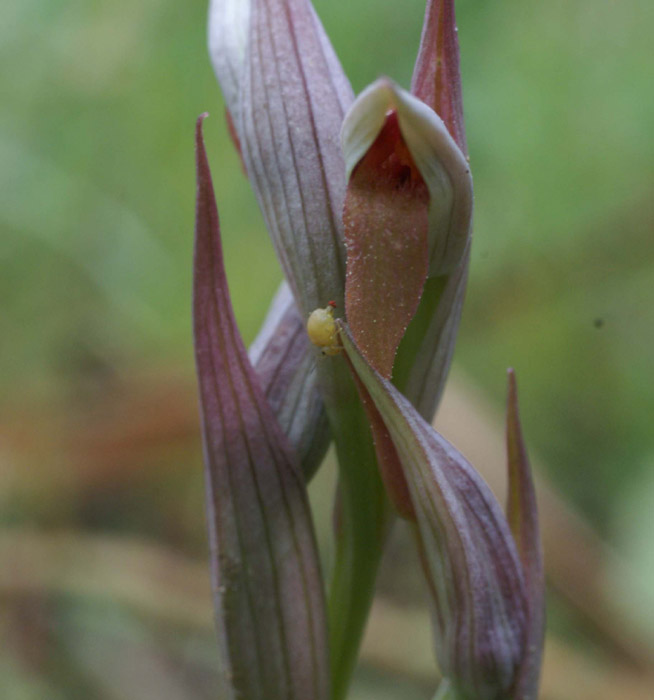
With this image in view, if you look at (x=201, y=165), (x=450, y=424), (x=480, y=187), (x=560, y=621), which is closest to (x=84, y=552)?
(x=450, y=424)

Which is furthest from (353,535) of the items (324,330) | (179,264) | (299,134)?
(179,264)

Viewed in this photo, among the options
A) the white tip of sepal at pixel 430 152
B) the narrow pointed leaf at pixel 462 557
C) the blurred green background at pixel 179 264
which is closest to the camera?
the white tip of sepal at pixel 430 152

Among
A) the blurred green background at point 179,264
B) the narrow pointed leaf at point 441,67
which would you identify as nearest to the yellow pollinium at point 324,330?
the narrow pointed leaf at point 441,67

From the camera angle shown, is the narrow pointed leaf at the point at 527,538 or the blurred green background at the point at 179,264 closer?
the narrow pointed leaf at the point at 527,538

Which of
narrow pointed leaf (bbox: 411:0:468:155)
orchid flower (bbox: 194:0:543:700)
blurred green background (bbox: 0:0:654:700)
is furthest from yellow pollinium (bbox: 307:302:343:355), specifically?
blurred green background (bbox: 0:0:654:700)

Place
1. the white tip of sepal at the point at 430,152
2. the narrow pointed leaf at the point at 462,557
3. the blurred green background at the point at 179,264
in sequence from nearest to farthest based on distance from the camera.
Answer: the white tip of sepal at the point at 430,152 → the narrow pointed leaf at the point at 462,557 → the blurred green background at the point at 179,264

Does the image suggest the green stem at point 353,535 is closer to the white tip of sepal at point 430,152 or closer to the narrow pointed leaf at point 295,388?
the narrow pointed leaf at point 295,388

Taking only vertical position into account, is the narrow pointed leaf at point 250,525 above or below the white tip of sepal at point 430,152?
below
